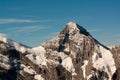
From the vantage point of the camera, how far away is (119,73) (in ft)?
291

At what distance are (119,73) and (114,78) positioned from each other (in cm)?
385

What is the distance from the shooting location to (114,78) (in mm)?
85250
